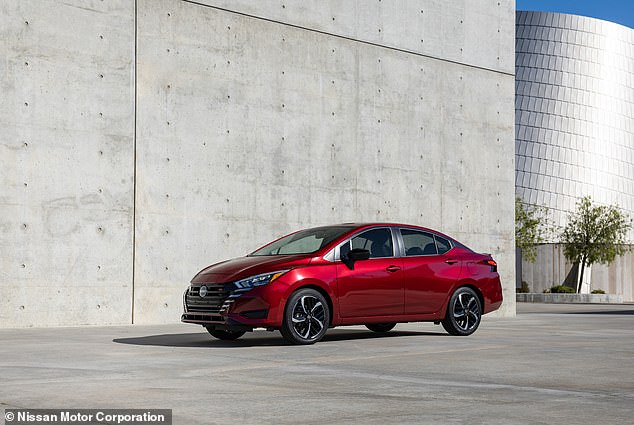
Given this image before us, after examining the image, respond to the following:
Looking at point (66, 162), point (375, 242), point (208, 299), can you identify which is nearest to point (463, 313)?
point (375, 242)

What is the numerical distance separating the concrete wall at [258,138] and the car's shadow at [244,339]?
3.06m

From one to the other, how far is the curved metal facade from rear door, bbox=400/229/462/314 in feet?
222

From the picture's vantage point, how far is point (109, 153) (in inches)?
624

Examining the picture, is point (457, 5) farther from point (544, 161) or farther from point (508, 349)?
point (544, 161)

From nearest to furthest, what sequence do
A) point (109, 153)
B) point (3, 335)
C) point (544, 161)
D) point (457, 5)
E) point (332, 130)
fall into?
point (3, 335), point (109, 153), point (332, 130), point (457, 5), point (544, 161)

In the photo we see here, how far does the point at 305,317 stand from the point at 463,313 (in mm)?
2746

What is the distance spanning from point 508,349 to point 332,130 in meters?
8.94

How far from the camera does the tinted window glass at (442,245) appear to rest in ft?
42.0

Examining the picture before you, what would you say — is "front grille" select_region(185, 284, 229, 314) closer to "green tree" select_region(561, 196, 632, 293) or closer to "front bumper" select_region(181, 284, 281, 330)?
"front bumper" select_region(181, 284, 281, 330)

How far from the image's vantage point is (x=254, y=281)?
426 inches

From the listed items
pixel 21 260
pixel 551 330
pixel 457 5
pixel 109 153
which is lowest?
pixel 551 330

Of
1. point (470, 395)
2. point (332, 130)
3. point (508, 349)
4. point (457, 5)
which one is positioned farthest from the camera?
point (457, 5)

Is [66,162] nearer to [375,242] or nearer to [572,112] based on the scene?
[375,242]

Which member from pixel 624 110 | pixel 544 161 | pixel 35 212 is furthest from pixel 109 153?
pixel 624 110
